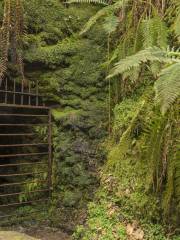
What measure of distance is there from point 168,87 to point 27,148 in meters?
2.56

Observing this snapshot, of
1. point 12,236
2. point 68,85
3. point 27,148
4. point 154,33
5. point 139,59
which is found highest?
point 154,33

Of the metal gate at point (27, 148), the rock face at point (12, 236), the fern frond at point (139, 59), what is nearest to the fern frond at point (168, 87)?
the fern frond at point (139, 59)

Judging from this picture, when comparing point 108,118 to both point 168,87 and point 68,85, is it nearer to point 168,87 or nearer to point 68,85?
point 68,85

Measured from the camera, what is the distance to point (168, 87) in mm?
2193

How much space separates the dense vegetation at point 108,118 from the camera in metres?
3.14

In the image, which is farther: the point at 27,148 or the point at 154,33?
the point at 27,148

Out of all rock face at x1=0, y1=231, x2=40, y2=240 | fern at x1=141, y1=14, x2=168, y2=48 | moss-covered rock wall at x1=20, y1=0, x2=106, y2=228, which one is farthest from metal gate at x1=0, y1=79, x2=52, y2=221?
fern at x1=141, y1=14, x2=168, y2=48

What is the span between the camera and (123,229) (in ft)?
11.1

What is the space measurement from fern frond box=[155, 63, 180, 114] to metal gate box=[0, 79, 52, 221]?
211 centimetres

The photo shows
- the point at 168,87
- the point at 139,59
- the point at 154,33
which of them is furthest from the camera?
the point at 154,33

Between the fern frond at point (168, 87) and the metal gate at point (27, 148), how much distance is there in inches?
83.0

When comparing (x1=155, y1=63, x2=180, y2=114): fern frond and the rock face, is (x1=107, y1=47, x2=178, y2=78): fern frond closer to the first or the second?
(x1=155, y1=63, x2=180, y2=114): fern frond

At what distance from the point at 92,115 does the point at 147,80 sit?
26.3 inches

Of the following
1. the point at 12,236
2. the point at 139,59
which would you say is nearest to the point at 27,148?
the point at 12,236
